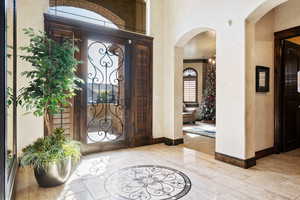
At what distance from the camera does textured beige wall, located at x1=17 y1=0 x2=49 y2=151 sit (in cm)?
307

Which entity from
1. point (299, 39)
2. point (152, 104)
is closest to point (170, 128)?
point (152, 104)

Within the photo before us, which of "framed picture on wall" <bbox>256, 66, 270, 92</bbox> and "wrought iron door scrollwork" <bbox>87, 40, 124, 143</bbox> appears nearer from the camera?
"framed picture on wall" <bbox>256, 66, 270, 92</bbox>

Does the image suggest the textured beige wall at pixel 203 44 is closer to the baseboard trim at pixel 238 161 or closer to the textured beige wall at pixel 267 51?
the textured beige wall at pixel 267 51

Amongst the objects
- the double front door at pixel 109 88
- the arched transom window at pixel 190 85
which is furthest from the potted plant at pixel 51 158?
the arched transom window at pixel 190 85

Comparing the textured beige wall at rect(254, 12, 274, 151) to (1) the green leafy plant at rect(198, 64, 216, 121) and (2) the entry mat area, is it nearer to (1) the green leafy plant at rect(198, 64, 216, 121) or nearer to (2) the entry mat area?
(2) the entry mat area

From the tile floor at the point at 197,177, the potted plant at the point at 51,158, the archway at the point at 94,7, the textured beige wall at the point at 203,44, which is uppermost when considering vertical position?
the archway at the point at 94,7

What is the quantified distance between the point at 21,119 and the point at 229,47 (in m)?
3.81

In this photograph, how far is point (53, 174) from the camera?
91.7 inches

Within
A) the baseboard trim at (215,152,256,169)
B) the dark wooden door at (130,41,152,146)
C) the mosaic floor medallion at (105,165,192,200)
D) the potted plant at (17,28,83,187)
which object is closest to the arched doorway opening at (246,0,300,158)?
the baseboard trim at (215,152,256,169)

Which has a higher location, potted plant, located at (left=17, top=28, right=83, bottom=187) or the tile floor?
potted plant, located at (left=17, top=28, right=83, bottom=187)

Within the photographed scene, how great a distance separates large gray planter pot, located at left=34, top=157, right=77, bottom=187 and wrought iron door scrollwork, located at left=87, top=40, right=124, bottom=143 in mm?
1361

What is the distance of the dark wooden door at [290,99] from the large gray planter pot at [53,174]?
13.9 feet

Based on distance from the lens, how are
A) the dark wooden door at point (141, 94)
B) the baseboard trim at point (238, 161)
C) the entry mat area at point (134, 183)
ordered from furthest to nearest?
the dark wooden door at point (141, 94)
the baseboard trim at point (238, 161)
the entry mat area at point (134, 183)

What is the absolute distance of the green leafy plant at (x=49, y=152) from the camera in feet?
7.43
